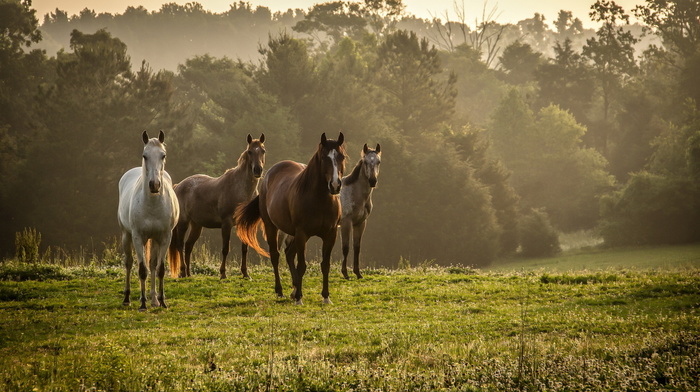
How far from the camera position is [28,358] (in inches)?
317

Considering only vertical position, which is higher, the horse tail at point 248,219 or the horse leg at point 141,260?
the horse tail at point 248,219

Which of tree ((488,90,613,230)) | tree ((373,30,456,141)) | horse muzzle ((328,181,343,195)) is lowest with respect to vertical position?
horse muzzle ((328,181,343,195))

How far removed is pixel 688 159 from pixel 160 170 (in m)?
48.3

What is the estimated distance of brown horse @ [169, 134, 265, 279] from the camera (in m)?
16.5

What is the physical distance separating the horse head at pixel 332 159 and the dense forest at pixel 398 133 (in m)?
32.3

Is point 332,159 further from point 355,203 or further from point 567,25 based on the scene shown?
point 567,25

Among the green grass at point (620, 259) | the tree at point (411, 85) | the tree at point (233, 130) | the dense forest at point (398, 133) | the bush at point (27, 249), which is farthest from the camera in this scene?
the tree at point (411, 85)

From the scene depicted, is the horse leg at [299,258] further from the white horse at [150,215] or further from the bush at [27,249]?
the bush at [27,249]

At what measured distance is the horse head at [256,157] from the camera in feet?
51.7

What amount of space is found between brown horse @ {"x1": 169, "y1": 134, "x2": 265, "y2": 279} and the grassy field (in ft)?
4.54

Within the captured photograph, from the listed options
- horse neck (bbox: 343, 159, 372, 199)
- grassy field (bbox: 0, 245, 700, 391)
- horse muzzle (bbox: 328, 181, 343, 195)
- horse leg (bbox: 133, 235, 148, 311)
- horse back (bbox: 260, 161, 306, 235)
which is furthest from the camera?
horse neck (bbox: 343, 159, 372, 199)

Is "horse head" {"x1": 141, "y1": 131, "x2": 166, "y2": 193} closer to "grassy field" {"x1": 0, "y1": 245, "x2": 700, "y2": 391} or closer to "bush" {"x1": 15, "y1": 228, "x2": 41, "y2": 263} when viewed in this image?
"grassy field" {"x1": 0, "y1": 245, "x2": 700, "y2": 391}

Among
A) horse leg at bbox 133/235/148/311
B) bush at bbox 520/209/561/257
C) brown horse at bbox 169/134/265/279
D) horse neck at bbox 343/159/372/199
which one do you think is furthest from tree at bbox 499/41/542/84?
horse leg at bbox 133/235/148/311

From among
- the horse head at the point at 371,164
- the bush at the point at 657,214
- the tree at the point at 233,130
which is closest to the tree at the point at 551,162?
the bush at the point at 657,214
